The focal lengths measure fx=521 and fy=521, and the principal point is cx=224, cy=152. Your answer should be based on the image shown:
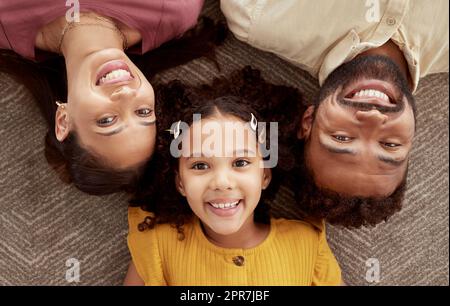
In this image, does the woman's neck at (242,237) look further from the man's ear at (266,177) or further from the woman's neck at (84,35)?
the woman's neck at (84,35)

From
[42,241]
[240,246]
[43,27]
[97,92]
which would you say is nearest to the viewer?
[97,92]

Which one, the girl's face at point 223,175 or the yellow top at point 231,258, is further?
the yellow top at point 231,258

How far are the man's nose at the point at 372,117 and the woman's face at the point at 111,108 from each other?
40 centimetres

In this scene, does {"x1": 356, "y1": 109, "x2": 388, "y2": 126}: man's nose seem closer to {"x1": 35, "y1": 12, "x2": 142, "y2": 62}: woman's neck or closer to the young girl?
the young girl

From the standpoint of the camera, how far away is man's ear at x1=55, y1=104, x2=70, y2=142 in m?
1.03

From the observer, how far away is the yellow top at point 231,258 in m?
1.14

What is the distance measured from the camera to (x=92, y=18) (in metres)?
1.05

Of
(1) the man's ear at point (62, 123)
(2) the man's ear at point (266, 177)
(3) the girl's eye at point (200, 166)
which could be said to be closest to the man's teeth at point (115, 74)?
(1) the man's ear at point (62, 123)

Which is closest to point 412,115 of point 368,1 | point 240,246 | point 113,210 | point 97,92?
point 368,1

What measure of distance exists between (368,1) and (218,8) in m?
0.37

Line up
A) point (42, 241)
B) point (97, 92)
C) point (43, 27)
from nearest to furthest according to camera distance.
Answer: point (97, 92) < point (43, 27) < point (42, 241)

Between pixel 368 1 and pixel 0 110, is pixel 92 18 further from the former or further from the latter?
pixel 368 1

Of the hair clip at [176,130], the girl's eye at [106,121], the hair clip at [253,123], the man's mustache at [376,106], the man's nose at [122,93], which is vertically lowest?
the hair clip at [176,130]

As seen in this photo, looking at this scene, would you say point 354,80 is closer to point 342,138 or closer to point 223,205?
point 342,138
